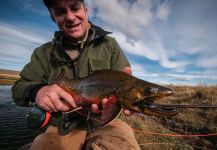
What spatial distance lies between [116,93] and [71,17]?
174 cm

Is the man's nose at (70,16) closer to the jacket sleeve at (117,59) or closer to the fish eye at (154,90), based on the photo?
the jacket sleeve at (117,59)

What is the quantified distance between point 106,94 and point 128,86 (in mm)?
325

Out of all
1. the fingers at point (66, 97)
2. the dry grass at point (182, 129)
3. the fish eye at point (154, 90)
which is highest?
the fish eye at point (154, 90)

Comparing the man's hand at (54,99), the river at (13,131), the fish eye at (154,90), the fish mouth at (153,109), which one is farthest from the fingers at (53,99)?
the river at (13,131)

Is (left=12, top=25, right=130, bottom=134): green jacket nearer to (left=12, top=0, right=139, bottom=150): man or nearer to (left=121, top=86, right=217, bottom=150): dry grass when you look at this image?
(left=12, top=0, right=139, bottom=150): man

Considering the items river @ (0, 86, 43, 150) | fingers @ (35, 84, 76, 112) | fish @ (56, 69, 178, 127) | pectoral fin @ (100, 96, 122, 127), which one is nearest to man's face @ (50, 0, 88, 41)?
fish @ (56, 69, 178, 127)

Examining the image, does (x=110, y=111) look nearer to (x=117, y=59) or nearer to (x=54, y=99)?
(x=54, y=99)

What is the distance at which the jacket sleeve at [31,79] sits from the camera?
342cm

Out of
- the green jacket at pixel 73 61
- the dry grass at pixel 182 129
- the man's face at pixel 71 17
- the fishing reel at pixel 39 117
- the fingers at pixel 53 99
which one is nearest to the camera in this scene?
the fingers at pixel 53 99

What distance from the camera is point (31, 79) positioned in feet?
13.1

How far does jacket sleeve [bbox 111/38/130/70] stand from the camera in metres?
4.13

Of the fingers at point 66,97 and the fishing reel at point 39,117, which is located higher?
the fingers at point 66,97

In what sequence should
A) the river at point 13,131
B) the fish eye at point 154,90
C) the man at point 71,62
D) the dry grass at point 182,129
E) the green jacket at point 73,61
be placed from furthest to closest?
1. the river at point 13,131
2. the dry grass at point 182,129
3. the green jacket at point 73,61
4. the man at point 71,62
5. the fish eye at point 154,90

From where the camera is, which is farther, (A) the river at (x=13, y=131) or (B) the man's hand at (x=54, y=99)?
(A) the river at (x=13, y=131)
